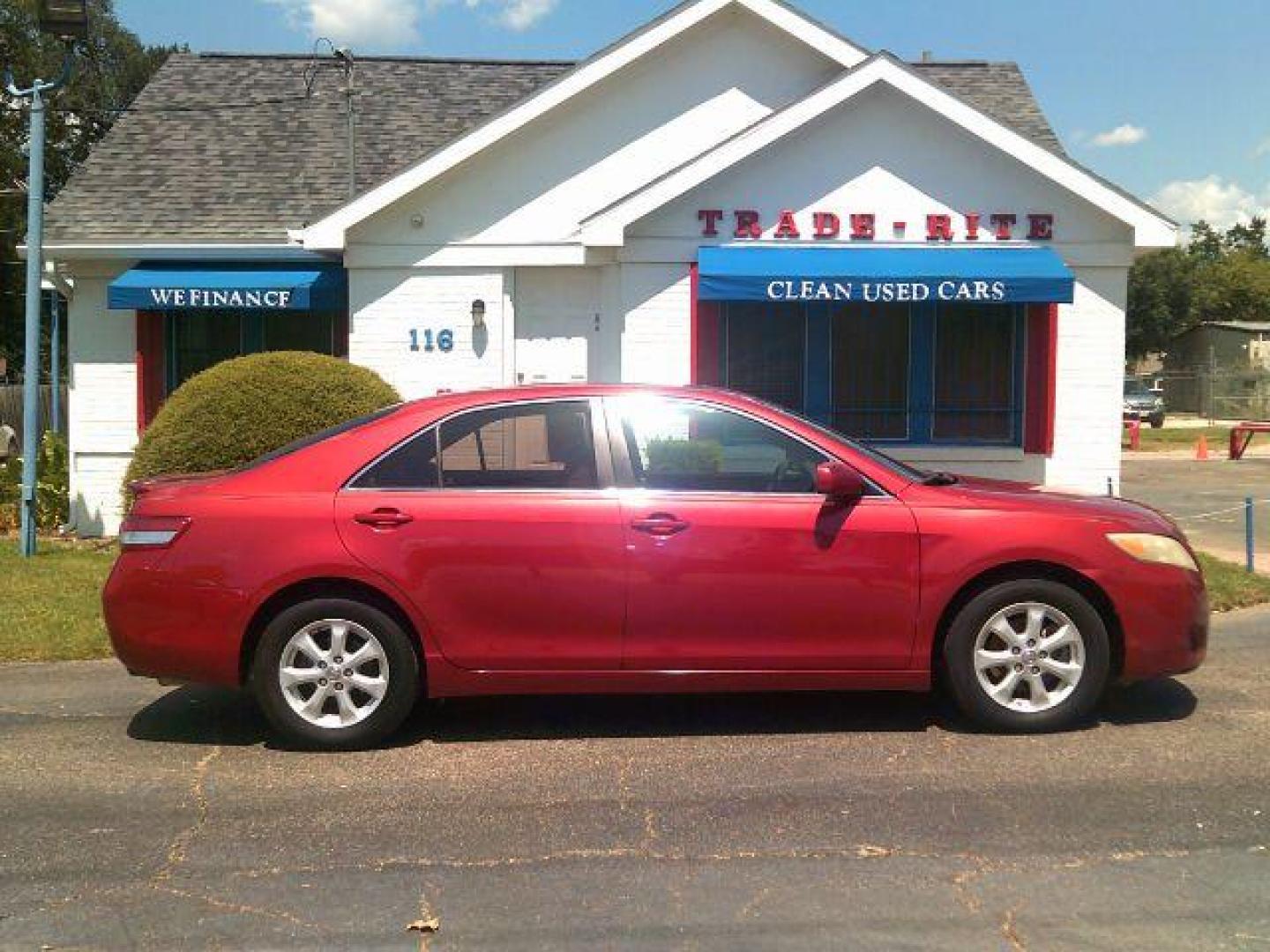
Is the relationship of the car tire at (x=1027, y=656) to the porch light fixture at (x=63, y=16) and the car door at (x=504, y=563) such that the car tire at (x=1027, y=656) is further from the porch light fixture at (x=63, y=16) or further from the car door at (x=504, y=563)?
the porch light fixture at (x=63, y=16)

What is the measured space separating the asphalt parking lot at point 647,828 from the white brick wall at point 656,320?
6372 millimetres

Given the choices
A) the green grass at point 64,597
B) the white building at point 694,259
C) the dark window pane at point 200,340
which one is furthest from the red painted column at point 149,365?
the green grass at point 64,597

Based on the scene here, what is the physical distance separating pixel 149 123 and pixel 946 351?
987 cm

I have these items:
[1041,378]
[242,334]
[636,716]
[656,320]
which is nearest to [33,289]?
[242,334]

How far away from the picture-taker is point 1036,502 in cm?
558

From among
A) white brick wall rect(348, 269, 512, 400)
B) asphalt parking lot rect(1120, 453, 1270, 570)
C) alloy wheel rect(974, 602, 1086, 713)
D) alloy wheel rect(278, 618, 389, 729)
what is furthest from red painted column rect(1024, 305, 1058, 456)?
alloy wheel rect(278, 618, 389, 729)

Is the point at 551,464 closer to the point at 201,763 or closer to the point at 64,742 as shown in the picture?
the point at 201,763

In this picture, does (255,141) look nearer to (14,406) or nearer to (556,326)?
(556,326)

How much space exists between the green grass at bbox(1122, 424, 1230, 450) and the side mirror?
25.1 meters

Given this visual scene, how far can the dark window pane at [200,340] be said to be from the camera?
43.5 ft

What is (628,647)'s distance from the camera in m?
5.38

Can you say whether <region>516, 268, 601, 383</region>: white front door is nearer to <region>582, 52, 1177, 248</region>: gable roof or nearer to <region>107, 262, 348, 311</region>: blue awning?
<region>582, 52, 1177, 248</region>: gable roof

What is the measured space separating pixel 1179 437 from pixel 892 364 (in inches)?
901

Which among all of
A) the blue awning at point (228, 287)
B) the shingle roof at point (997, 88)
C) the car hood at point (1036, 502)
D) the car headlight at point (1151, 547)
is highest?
the shingle roof at point (997, 88)
